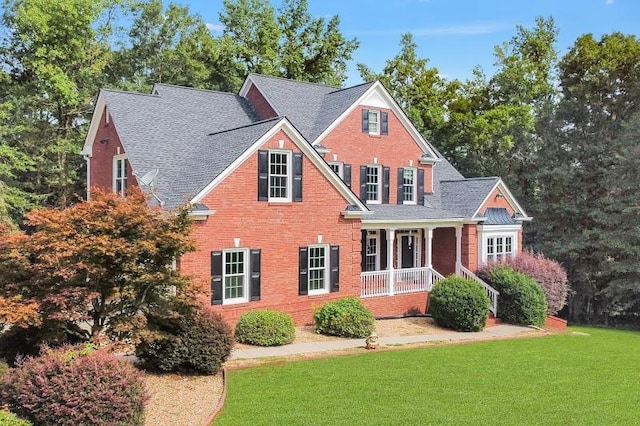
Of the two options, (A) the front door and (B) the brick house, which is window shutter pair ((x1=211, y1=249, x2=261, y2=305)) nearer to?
(B) the brick house

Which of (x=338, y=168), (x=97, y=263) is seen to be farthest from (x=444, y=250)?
(x=97, y=263)

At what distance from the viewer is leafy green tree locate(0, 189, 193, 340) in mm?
11188

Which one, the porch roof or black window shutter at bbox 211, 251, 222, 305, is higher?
the porch roof

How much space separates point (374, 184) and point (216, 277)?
414 inches

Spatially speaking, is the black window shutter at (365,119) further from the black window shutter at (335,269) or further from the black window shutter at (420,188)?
the black window shutter at (335,269)

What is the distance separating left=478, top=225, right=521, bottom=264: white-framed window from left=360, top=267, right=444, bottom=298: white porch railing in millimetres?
3141

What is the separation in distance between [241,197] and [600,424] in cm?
1237

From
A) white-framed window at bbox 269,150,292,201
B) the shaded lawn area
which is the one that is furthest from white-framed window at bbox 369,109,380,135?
the shaded lawn area

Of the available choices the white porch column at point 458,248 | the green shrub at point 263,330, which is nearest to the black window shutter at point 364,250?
the white porch column at point 458,248

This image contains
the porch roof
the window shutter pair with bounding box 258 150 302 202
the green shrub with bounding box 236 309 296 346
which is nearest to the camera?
the green shrub with bounding box 236 309 296 346

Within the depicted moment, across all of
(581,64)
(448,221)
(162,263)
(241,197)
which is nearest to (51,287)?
(162,263)

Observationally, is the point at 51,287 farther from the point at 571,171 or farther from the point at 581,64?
the point at 581,64

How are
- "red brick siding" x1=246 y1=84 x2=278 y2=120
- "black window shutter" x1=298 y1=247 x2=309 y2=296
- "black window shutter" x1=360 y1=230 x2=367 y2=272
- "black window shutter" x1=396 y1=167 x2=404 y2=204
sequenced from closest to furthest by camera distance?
"black window shutter" x1=298 y1=247 x2=309 y2=296 < "red brick siding" x1=246 y1=84 x2=278 y2=120 < "black window shutter" x1=360 y1=230 x2=367 y2=272 < "black window shutter" x1=396 y1=167 x2=404 y2=204

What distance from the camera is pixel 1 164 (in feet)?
94.0
